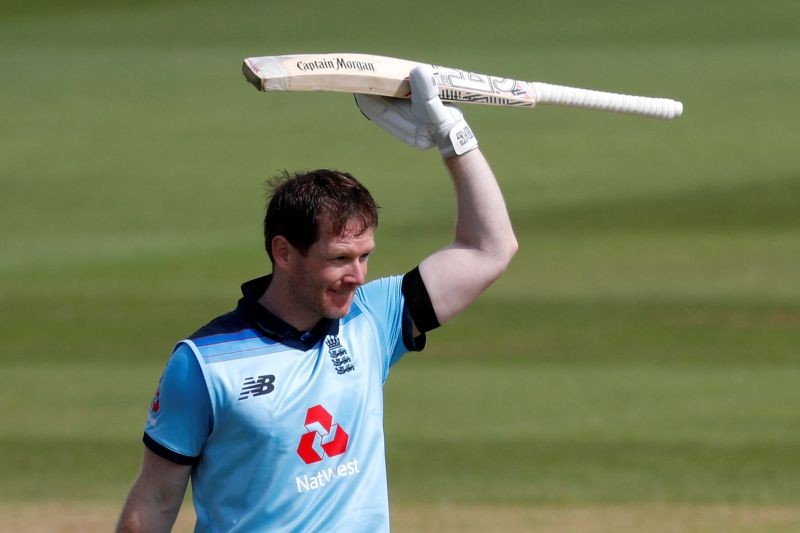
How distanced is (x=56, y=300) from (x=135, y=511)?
42.9 ft

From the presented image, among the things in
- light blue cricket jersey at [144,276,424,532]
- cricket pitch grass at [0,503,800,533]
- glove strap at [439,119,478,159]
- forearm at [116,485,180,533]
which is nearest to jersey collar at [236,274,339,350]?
light blue cricket jersey at [144,276,424,532]

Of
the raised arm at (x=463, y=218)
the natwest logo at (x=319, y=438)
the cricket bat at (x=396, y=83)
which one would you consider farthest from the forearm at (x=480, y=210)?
the natwest logo at (x=319, y=438)

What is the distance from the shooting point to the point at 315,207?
4.35m

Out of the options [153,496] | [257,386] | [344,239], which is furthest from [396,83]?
[153,496]

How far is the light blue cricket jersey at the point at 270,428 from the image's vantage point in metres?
4.26

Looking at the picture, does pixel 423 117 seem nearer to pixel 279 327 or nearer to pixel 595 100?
pixel 595 100

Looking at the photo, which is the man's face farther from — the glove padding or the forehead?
the glove padding

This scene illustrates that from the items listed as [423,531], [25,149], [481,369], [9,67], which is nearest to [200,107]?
[25,149]

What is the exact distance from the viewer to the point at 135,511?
430cm

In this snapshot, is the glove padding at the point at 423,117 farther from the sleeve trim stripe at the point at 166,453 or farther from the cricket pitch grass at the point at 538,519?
the cricket pitch grass at the point at 538,519

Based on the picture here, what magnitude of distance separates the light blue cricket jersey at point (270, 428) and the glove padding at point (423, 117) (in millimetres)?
665

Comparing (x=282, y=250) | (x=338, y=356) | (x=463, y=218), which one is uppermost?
(x=463, y=218)

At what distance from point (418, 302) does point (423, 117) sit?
0.56 m

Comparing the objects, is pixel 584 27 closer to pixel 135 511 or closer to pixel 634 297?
pixel 634 297
